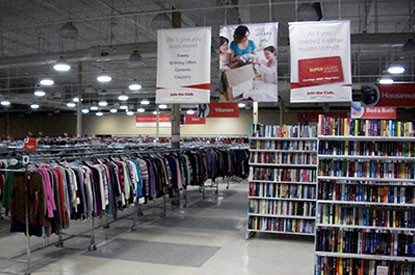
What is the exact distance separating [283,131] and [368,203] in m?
3.09

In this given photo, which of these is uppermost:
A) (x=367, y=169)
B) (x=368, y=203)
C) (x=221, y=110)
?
(x=221, y=110)

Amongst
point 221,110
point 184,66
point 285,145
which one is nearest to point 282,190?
point 285,145

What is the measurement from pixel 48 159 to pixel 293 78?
4.07 meters

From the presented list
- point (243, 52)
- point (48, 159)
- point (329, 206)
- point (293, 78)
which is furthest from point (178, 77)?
point (329, 206)

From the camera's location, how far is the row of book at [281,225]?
766 centimetres

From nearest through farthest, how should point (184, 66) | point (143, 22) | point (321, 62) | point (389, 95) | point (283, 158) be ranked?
point (321, 62) → point (184, 66) → point (283, 158) → point (389, 95) → point (143, 22)

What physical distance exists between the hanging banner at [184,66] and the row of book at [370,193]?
2436mm

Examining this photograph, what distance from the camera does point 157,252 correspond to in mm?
6871

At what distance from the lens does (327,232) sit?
5.07 meters

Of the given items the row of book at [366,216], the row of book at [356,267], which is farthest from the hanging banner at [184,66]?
the row of book at [356,267]

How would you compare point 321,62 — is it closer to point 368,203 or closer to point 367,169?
point 367,169

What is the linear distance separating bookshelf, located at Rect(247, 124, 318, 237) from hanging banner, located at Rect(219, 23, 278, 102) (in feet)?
5.57

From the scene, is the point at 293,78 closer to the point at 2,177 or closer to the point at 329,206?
the point at 329,206

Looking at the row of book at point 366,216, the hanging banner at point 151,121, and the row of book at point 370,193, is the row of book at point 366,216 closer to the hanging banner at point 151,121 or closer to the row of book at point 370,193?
the row of book at point 370,193
